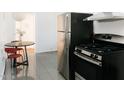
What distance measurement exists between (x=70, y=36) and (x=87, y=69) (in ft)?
2.32

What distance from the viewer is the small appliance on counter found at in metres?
1.71

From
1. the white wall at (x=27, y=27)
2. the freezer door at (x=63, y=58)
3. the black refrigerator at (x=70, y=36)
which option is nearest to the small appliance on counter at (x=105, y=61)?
the black refrigerator at (x=70, y=36)

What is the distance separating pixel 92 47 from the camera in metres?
2.16

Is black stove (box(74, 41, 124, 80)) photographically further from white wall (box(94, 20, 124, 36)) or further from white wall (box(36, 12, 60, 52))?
white wall (box(36, 12, 60, 52))

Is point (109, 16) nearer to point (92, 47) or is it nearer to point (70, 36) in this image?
point (92, 47)

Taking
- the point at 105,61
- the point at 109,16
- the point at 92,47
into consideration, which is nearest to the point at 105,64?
the point at 105,61

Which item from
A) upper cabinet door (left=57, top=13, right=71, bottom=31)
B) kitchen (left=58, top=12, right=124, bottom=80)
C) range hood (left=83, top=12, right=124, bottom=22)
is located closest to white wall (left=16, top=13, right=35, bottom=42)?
kitchen (left=58, top=12, right=124, bottom=80)

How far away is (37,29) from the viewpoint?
1549 millimetres

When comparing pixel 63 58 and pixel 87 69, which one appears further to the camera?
pixel 63 58

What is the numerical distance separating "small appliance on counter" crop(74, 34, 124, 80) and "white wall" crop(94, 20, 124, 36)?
81 mm

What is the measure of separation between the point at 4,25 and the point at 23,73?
38.3 inches
